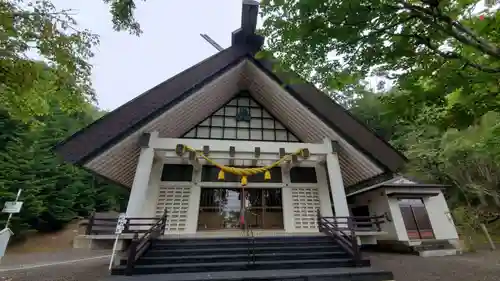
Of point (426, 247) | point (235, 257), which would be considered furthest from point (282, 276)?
point (426, 247)

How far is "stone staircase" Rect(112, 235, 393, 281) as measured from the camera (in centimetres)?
403

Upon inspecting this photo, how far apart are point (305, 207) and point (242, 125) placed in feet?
11.2

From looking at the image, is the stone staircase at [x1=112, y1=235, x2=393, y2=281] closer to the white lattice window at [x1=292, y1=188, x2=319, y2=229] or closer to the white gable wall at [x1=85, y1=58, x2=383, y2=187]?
the white lattice window at [x1=292, y1=188, x2=319, y2=229]

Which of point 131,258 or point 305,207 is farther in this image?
point 305,207

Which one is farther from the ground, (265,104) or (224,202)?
(265,104)

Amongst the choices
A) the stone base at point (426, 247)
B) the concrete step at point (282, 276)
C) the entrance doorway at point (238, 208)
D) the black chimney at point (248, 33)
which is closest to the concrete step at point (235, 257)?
the concrete step at point (282, 276)

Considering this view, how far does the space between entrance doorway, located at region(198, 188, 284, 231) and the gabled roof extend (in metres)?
2.97

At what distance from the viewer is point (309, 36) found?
70.4 inches

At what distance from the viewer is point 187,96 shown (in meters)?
6.10

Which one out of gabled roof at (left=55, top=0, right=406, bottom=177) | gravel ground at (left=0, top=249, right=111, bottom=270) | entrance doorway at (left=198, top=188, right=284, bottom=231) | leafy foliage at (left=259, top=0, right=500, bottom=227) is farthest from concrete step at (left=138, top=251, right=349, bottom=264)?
gravel ground at (left=0, top=249, right=111, bottom=270)

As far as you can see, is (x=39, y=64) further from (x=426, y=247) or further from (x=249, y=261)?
(x=426, y=247)

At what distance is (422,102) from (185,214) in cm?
652

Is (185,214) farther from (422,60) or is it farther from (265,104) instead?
(422,60)

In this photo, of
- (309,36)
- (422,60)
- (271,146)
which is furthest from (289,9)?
(271,146)
